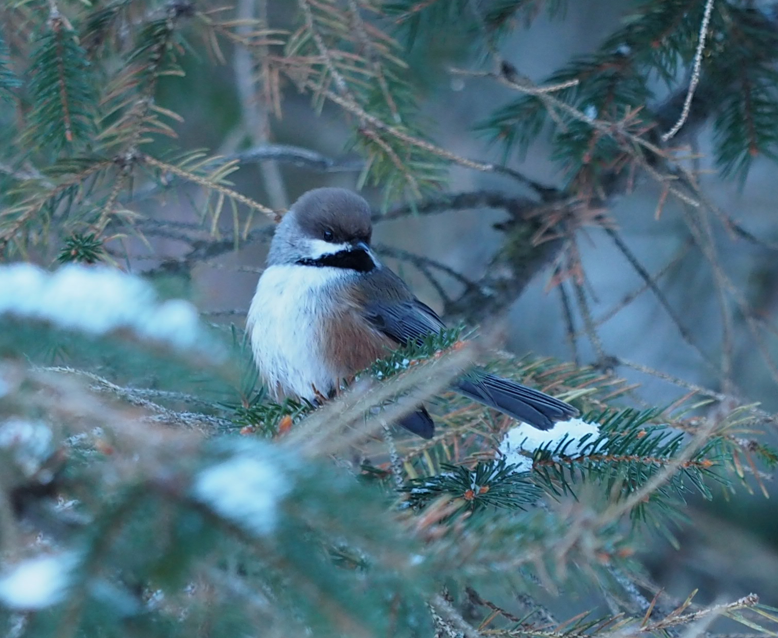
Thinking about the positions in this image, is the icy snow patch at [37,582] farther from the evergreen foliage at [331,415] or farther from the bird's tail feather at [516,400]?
the bird's tail feather at [516,400]

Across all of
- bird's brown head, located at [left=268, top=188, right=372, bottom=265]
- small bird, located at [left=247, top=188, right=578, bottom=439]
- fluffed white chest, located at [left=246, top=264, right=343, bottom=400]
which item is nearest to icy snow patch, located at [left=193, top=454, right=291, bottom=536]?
small bird, located at [left=247, top=188, right=578, bottom=439]

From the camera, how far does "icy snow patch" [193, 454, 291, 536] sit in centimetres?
106

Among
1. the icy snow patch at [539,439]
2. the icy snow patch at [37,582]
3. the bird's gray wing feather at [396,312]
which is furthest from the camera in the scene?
the bird's gray wing feather at [396,312]

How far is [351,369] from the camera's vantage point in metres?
3.02

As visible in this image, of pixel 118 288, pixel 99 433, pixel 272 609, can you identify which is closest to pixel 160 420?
pixel 99 433

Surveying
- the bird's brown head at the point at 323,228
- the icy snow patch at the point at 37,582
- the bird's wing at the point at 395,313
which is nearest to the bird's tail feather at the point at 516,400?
the bird's wing at the point at 395,313

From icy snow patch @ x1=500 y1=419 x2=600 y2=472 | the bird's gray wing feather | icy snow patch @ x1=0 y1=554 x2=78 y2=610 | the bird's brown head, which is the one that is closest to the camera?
icy snow patch @ x1=0 y1=554 x2=78 y2=610

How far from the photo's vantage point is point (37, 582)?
3.52 feet

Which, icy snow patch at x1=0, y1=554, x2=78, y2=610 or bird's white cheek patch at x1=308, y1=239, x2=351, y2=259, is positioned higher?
icy snow patch at x1=0, y1=554, x2=78, y2=610

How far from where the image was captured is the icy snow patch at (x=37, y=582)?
1038 millimetres

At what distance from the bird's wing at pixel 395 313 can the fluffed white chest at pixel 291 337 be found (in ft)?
0.61

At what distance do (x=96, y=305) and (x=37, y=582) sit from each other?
1.50 feet

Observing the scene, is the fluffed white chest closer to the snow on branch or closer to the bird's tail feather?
the bird's tail feather

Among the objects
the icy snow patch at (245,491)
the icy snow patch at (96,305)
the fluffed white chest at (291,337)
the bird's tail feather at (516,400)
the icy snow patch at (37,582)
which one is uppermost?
the icy snow patch at (96,305)
